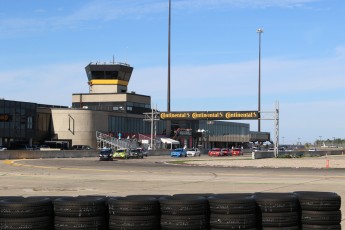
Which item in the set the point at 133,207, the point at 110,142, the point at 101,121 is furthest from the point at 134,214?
the point at 101,121

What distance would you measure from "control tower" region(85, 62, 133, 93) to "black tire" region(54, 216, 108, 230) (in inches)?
4201

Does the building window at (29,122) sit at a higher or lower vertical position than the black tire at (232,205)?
higher

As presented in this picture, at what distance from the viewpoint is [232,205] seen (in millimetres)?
9445

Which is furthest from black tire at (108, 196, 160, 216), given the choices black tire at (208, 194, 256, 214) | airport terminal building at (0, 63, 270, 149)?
airport terminal building at (0, 63, 270, 149)

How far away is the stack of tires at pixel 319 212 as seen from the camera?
384 inches

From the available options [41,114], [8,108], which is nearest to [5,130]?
[8,108]

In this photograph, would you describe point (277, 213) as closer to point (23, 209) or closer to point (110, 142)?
point (23, 209)

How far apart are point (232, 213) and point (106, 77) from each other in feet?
356

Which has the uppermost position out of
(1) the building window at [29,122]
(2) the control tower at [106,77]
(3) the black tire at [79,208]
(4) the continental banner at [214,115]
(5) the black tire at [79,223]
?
(2) the control tower at [106,77]

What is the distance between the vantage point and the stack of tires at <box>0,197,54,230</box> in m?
8.95

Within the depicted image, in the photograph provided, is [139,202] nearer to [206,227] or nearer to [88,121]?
[206,227]

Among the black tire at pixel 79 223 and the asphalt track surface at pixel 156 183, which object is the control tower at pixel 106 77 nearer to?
the asphalt track surface at pixel 156 183

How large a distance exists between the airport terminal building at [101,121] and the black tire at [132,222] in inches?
3212

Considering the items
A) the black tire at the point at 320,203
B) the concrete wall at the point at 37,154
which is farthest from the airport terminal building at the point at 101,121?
the black tire at the point at 320,203
